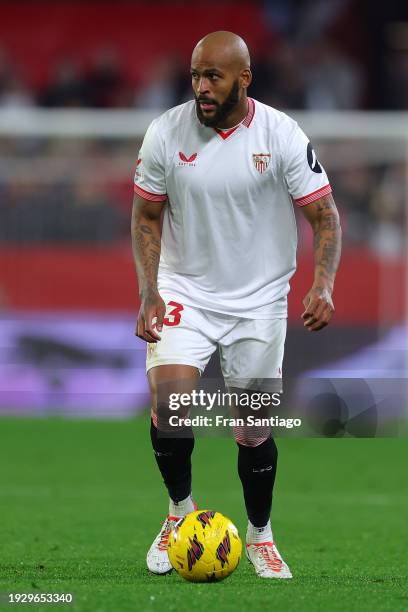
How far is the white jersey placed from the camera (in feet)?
19.4

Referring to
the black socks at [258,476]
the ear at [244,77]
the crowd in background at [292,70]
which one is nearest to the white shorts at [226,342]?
the black socks at [258,476]

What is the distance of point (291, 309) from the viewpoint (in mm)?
14344

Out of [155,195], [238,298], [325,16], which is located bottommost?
[238,298]

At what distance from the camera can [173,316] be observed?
604 centimetres

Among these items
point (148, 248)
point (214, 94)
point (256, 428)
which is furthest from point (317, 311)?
point (214, 94)

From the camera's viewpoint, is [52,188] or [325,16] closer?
[52,188]

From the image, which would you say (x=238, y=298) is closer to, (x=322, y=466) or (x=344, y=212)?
(x=322, y=466)

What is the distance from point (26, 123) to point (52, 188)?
84cm

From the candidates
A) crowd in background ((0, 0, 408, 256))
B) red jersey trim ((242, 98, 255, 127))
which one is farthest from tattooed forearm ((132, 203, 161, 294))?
crowd in background ((0, 0, 408, 256))

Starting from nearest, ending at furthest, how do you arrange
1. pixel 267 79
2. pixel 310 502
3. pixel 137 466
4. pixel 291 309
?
pixel 310 502, pixel 137 466, pixel 291 309, pixel 267 79

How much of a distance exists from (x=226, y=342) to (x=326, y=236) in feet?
2.13

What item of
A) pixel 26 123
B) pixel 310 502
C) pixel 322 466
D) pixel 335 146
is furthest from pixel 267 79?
pixel 310 502

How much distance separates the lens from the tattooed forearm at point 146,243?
6047mm

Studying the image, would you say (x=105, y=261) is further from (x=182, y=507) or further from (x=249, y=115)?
(x=249, y=115)
